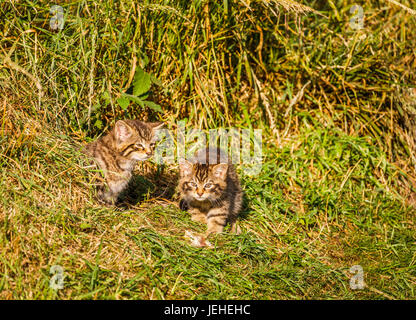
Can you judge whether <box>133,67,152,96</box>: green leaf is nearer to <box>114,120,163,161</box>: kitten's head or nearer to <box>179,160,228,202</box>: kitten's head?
<box>114,120,163,161</box>: kitten's head

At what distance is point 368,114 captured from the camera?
500cm

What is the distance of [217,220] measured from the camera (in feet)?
11.8

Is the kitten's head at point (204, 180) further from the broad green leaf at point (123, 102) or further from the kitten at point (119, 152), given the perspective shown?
the broad green leaf at point (123, 102)

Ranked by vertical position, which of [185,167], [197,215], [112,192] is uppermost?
[185,167]

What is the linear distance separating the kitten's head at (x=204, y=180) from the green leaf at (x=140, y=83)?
2.47 ft

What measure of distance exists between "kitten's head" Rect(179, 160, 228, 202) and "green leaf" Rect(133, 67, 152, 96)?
75 centimetres

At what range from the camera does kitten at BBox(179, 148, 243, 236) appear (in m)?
3.64

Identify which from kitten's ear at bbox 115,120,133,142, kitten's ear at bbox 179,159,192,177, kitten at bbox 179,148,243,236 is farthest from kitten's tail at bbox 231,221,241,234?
kitten's ear at bbox 115,120,133,142

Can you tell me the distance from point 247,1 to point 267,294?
9.75 feet

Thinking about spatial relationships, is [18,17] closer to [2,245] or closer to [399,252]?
[2,245]

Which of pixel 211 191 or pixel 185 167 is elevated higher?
pixel 185 167

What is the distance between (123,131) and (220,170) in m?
0.91

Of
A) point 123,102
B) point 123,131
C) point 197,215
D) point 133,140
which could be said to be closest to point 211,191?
point 197,215

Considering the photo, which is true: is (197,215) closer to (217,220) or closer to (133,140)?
(217,220)
